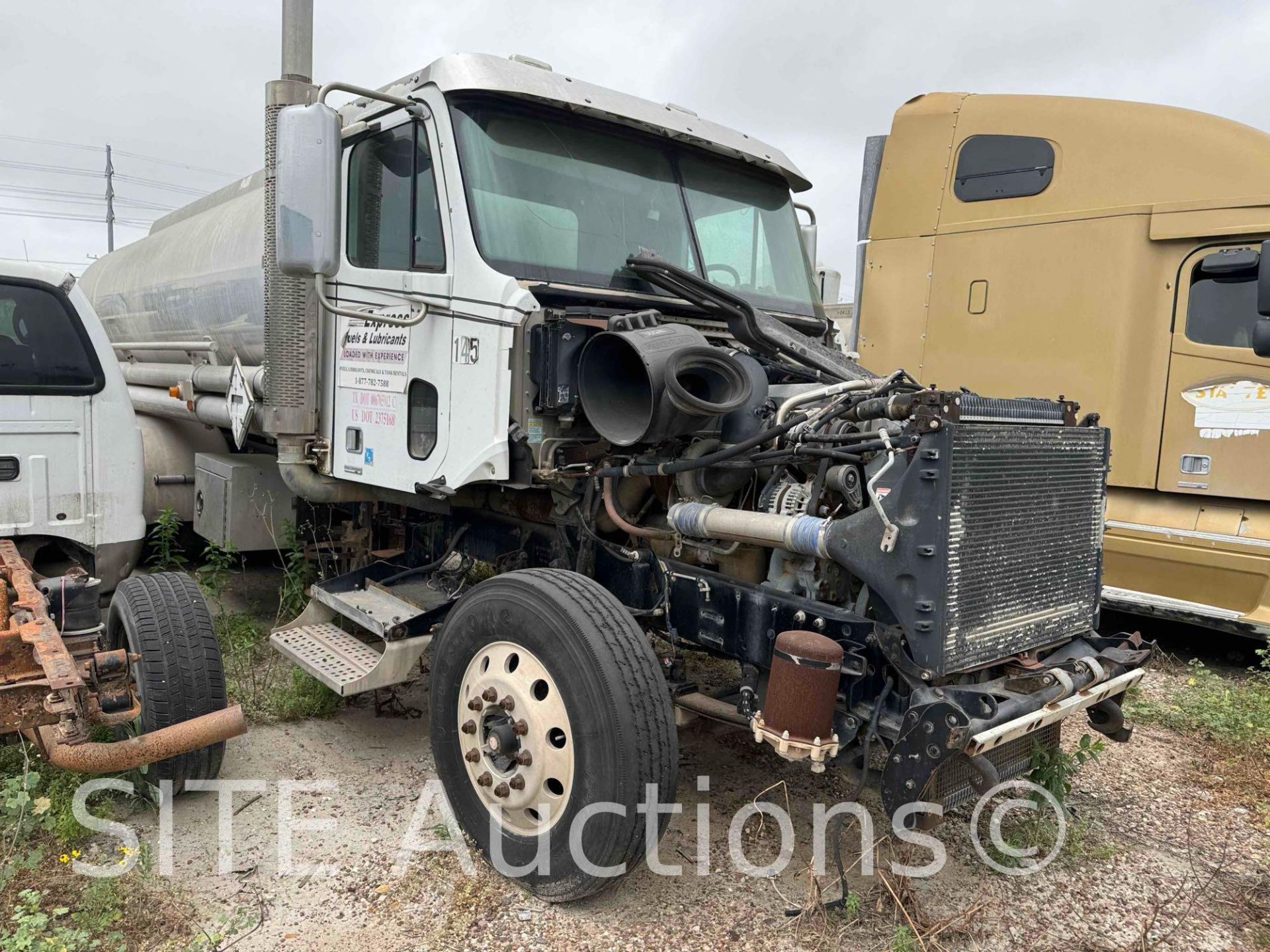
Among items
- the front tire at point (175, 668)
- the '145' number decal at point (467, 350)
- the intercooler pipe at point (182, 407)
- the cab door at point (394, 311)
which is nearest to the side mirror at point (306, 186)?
the cab door at point (394, 311)

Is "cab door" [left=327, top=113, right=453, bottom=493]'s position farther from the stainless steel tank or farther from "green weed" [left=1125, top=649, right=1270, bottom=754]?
"green weed" [left=1125, top=649, right=1270, bottom=754]

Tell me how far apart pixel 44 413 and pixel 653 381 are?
3.06 metres

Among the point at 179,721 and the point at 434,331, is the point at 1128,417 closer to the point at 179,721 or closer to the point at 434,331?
the point at 434,331

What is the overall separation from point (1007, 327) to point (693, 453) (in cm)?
376

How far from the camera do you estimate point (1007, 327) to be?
6215mm

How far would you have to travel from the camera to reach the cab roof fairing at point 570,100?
362 centimetres

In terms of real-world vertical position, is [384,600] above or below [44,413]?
below

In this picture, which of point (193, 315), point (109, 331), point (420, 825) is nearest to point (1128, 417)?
point (420, 825)

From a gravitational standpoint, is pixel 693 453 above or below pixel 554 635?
above

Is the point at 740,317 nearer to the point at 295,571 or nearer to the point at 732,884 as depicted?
the point at 732,884

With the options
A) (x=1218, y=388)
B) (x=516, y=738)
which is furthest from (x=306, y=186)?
(x=1218, y=388)

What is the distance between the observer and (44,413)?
4281mm

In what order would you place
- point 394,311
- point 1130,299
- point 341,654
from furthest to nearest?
point 1130,299 < point 341,654 < point 394,311

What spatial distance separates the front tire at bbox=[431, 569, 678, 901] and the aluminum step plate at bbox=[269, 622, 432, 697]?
1.82ft
